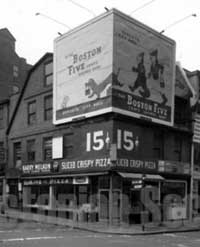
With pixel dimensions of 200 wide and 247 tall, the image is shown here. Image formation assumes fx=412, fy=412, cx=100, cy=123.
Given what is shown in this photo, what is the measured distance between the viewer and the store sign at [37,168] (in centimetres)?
2823

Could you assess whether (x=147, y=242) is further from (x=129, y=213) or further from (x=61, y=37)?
(x=61, y=37)

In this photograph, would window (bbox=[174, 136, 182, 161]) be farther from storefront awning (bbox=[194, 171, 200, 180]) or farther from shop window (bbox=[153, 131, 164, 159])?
storefront awning (bbox=[194, 171, 200, 180])

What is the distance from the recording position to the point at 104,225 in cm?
2303

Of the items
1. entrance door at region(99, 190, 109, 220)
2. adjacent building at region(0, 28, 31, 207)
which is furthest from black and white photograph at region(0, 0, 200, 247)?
adjacent building at region(0, 28, 31, 207)

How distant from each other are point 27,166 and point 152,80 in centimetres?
1118

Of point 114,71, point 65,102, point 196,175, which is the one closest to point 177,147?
point 196,175

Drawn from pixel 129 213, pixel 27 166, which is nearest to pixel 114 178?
pixel 129 213

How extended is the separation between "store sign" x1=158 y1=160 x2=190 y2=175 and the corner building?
0.21 ft

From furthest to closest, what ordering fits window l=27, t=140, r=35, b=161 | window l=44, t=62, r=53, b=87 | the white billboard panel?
window l=27, t=140, r=35, b=161
window l=44, t=62, r=53, b=87
the white billboard panel

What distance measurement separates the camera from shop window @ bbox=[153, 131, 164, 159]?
89.5 ft

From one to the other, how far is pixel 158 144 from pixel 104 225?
23.8 ft

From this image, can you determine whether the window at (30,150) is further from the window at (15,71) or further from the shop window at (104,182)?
the window at (15,71)

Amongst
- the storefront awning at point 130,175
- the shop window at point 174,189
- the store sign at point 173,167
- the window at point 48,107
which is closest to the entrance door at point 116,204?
the storefront awning at point 130,175

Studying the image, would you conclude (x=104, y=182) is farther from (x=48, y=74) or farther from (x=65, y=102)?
(x=48, y=74)
